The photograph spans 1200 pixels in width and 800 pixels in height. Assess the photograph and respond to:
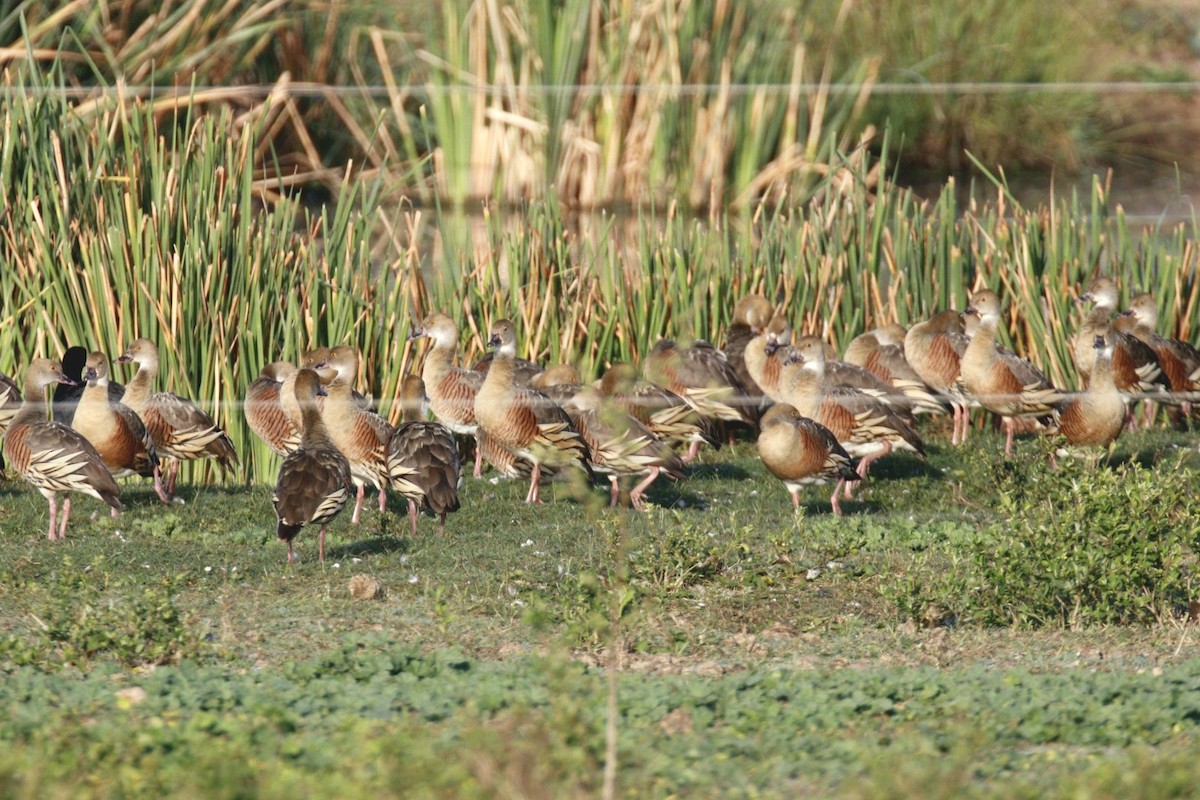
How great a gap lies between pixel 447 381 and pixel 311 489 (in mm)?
2736

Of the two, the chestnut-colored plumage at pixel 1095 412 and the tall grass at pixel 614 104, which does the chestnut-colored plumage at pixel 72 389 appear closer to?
the chestnut-colored plumage at pixel 1095 412

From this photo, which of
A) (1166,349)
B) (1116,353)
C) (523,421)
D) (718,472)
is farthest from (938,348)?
(523,421)

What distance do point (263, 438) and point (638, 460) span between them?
7.77 feet

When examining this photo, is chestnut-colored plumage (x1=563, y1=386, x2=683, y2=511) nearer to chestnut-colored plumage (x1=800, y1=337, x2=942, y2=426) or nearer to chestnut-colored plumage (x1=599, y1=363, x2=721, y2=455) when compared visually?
chestnut-colored plumage (x1=599, y1=363, x2=721, y2=455)

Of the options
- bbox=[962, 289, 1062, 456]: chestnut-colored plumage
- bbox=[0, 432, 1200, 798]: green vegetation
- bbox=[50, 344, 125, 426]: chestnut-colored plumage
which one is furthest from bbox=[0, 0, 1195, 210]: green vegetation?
bbox=[0, 432, 1200, 798]: green vegetation

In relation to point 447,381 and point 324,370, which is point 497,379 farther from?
point 324,370

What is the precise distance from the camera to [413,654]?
690 centimetres

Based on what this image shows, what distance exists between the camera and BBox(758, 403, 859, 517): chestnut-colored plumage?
10.3m

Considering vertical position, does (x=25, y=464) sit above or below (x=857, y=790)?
below

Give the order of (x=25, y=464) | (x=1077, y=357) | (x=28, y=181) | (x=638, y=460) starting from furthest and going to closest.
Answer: (x=1077, y=357) < (x=28, y=181) < (x=638, y=460) < (x=25, y=464)

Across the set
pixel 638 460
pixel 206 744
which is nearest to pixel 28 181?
pixel 638 460

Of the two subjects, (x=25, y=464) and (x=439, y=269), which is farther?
(x=439, y=269)

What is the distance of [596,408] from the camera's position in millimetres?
11172

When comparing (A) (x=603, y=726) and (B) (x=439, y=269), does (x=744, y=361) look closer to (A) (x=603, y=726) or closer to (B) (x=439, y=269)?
(B) (x=439, y=269)
